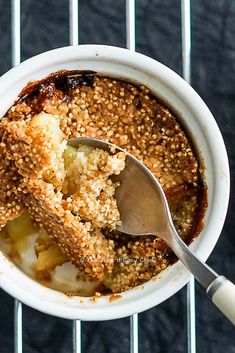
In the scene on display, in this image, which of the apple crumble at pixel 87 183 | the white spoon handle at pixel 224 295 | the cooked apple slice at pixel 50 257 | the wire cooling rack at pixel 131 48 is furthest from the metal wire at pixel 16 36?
the white spoon handle at pixel 224 295

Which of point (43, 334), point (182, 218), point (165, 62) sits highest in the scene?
point (165, 62)

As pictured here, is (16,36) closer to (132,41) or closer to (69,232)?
(132,41)

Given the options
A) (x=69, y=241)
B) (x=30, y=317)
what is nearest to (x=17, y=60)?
(x=69, y=241)

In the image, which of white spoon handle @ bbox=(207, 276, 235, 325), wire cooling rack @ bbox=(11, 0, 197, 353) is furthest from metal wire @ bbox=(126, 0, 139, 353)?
white spoon handle @ bbox=(207, 276, 235, 325)

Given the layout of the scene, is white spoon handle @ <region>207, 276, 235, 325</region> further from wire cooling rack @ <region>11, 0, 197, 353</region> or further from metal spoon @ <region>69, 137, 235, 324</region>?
wire cooling rack @ <region>11, 0, 197, 353</region>

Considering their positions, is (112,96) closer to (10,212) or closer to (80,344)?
(10,212)

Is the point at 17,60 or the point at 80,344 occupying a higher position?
the point at 17,60

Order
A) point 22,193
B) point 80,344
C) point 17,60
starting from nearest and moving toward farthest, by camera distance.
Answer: point 22,193, point 17,60, point 80,344

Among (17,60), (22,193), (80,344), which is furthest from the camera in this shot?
(80,344)
